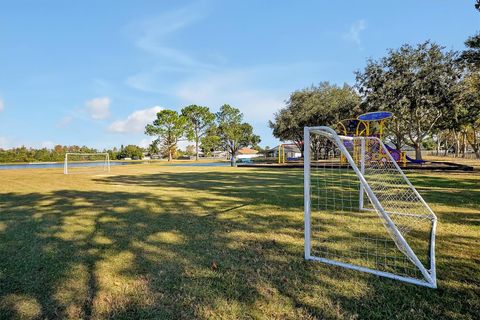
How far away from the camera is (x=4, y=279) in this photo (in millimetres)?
2879

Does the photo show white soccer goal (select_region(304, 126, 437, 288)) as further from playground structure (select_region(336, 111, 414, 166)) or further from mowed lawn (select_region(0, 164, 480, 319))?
playground structure (select_region(336, 111, 414, 166))

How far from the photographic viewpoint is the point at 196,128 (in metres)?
52.4

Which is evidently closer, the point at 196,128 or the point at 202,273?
the point at 202,273

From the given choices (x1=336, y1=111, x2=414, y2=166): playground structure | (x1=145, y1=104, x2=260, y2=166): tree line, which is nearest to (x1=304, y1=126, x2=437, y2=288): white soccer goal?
(x1=336, y1=111, x2=414, y2=166): playground structure

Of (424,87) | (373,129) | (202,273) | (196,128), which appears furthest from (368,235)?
(196,128)

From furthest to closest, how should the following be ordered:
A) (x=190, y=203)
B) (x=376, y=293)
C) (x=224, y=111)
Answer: (x=224, y=111)
(x=190, y=203)
(x=376, y=293)

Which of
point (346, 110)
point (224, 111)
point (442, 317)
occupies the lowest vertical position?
point (442, 317)

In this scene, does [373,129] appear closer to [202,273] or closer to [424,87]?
[424,87]

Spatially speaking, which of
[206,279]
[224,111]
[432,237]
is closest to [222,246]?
[206,279]

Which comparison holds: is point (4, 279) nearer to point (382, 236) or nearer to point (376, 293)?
point (376, 293)

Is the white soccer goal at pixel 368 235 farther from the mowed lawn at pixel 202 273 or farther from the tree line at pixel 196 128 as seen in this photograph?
the tree line at pixel 196 128

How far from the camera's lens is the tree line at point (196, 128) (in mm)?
47219

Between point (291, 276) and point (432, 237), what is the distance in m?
2.43

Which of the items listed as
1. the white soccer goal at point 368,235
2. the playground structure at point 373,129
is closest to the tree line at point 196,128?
the playground structure at point 373,129
